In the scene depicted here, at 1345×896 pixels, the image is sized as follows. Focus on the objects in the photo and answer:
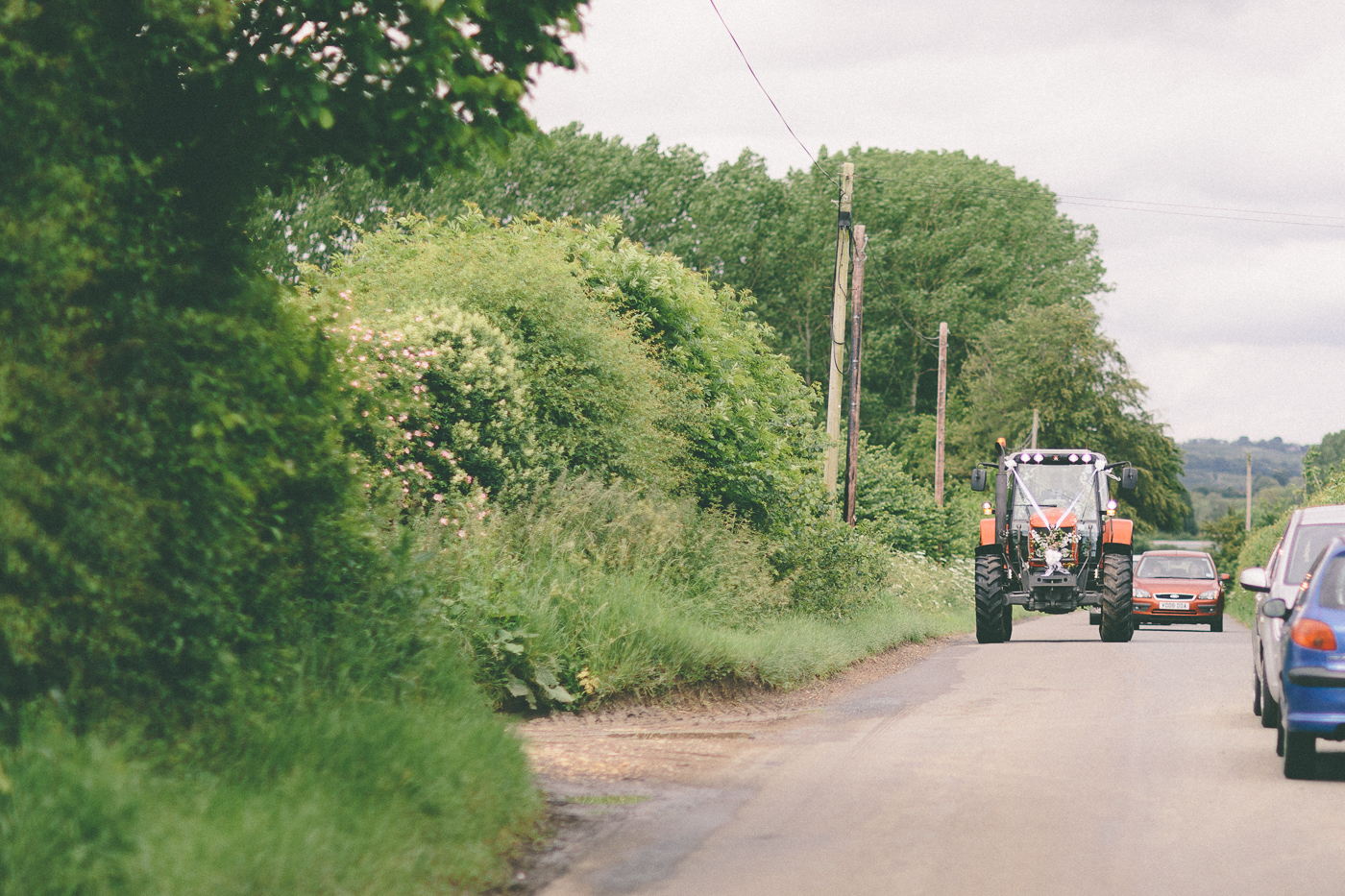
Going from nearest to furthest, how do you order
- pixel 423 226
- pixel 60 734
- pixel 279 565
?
pixel 60 734, pixel 279 565, pixel 423 226

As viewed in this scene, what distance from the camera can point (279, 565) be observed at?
714cm

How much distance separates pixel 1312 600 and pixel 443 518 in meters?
7.11

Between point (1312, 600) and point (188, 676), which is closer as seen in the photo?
point (188, 676)

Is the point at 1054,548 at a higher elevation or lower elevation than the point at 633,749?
higher

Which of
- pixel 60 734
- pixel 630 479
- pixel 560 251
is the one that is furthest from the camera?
pixel 560 251

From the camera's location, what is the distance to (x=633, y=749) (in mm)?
9781

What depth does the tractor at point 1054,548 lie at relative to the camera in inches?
872

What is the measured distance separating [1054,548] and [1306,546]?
11589 mm

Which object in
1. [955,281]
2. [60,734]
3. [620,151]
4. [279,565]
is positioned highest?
[620,151]

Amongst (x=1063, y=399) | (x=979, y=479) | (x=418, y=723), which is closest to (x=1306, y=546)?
(x=418, y=723)

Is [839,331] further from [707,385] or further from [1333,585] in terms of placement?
[1333,585]

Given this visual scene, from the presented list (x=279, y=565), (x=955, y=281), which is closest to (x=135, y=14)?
(x=279, y=565)

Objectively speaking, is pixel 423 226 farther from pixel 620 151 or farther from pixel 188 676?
pixel 620 151

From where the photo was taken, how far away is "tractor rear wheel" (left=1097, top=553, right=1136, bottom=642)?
869 inches
